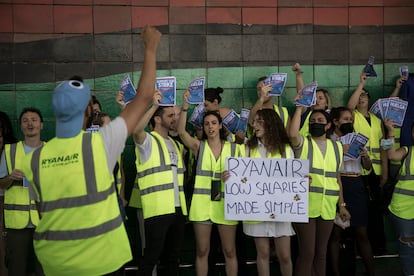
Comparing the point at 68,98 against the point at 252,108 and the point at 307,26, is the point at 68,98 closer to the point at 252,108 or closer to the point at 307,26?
the point at 252,108

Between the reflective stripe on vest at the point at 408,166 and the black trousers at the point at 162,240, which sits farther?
the reflective stripe on vest at the point at 408,166

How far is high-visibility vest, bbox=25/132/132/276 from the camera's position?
3.47m

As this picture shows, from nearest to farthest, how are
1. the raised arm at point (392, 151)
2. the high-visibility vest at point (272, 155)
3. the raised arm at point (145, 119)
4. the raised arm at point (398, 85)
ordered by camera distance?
the raised arm at point (145, 119) < the high-visibility vest at point (272, 155) < the raised arm at point (392, 151) < the raised arm at point (398, 85)

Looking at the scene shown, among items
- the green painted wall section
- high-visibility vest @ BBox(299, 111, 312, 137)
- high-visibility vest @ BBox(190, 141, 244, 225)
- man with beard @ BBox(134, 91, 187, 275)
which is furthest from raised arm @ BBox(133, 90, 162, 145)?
high-visibility vest @ BBox(299, 111, 312, 137)

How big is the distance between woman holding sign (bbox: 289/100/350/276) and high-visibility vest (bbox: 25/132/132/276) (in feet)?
11.2

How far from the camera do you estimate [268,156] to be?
21.4ft

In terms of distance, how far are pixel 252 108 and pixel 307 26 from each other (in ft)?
4.47

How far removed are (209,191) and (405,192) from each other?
2166 mm

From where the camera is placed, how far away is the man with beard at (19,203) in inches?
246

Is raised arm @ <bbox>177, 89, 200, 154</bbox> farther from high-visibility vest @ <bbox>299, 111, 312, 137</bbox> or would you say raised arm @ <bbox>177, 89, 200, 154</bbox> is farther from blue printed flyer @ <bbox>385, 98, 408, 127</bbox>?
blue printed flyer @ <bbox>385, 98, 408, 127</bbox>

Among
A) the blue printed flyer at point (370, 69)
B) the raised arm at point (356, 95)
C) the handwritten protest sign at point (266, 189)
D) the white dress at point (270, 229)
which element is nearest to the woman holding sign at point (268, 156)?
the white dress at point (270, 229)

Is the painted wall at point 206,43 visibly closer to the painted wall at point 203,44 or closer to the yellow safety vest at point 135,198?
the painted wall at point 203,44

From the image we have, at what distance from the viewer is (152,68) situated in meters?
3.57

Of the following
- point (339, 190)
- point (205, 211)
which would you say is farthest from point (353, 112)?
point (205, 211)
